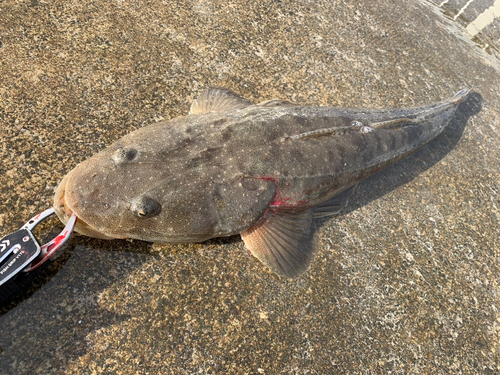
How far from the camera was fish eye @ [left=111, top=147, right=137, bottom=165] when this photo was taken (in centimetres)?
238

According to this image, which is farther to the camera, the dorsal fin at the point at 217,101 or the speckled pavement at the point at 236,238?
the dorsal fin at the point at 217,101

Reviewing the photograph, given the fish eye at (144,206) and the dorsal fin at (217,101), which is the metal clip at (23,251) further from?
the dorsal fin at (217,101)

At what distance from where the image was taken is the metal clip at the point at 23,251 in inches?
76.8

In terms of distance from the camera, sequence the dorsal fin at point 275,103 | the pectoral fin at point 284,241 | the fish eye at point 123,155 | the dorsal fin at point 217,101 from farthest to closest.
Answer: the dorsal fin at point 275,103
the dorsal fin at point 217,101
the pectoral fin at point 284,241
the fish eye at point 123,155

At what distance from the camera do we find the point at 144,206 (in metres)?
2.29

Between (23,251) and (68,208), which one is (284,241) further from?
(23,251)

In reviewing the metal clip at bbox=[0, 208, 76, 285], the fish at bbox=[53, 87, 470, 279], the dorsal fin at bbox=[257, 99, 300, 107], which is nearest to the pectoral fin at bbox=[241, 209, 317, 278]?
the fish at bbox=[53, 87, 470, 279]

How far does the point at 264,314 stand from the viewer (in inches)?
98.3

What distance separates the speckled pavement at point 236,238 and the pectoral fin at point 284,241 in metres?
0.10

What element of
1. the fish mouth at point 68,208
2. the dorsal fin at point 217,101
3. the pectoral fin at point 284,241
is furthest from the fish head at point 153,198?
the dorsal fin at point 217,101

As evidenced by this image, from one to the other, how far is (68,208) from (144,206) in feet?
1.59

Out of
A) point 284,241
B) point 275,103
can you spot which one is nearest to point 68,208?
point 284,241

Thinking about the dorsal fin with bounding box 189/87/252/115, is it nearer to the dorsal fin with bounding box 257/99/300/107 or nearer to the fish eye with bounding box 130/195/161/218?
the dorsal fin with bounding box 257/99/300/107

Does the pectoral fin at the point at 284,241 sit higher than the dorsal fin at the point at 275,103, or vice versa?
the dorsal fin at the point at 275,103
